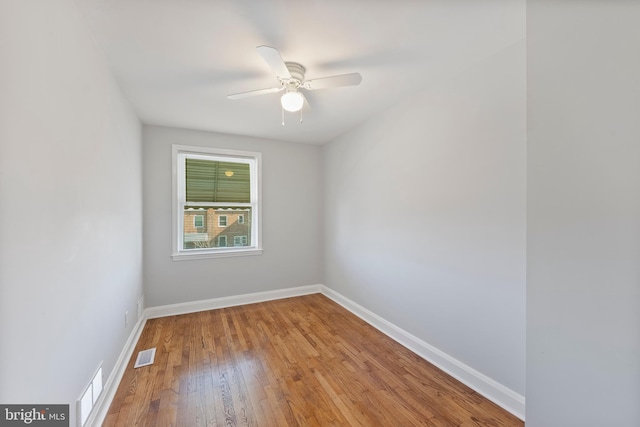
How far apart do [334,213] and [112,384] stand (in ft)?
9.55

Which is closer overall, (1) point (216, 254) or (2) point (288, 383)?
(2) point (288, 383)

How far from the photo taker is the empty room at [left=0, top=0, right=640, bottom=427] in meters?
0.90

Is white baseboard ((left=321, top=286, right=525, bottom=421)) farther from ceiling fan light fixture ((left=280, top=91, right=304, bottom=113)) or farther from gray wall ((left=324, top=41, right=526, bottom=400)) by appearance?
ceiling fan light fixture ((left=280, top=91, right=304, bottom=113))

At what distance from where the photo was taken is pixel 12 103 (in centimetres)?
89

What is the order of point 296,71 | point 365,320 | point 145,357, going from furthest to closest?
point 365,320 → point 145,357 → point 296,71

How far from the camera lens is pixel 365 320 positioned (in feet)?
9.89

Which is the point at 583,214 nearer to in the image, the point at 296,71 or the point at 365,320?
the point at 296,71

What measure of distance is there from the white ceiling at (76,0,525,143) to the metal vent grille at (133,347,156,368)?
95.9 inches

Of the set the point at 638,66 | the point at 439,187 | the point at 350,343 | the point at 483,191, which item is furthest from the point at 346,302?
the point at 638,66

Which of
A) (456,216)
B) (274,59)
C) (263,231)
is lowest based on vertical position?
(263,231)

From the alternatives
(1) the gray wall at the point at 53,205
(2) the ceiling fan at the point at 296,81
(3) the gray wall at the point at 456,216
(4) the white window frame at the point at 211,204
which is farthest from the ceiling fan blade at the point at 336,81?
(4) the white window frame at the point at 211,204

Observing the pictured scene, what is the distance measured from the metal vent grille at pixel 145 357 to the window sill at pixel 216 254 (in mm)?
1174

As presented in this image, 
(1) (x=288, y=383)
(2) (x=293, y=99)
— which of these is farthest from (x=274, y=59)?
(1) (x=288, y=383)

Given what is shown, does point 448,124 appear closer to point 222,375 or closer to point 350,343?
point 350,343
